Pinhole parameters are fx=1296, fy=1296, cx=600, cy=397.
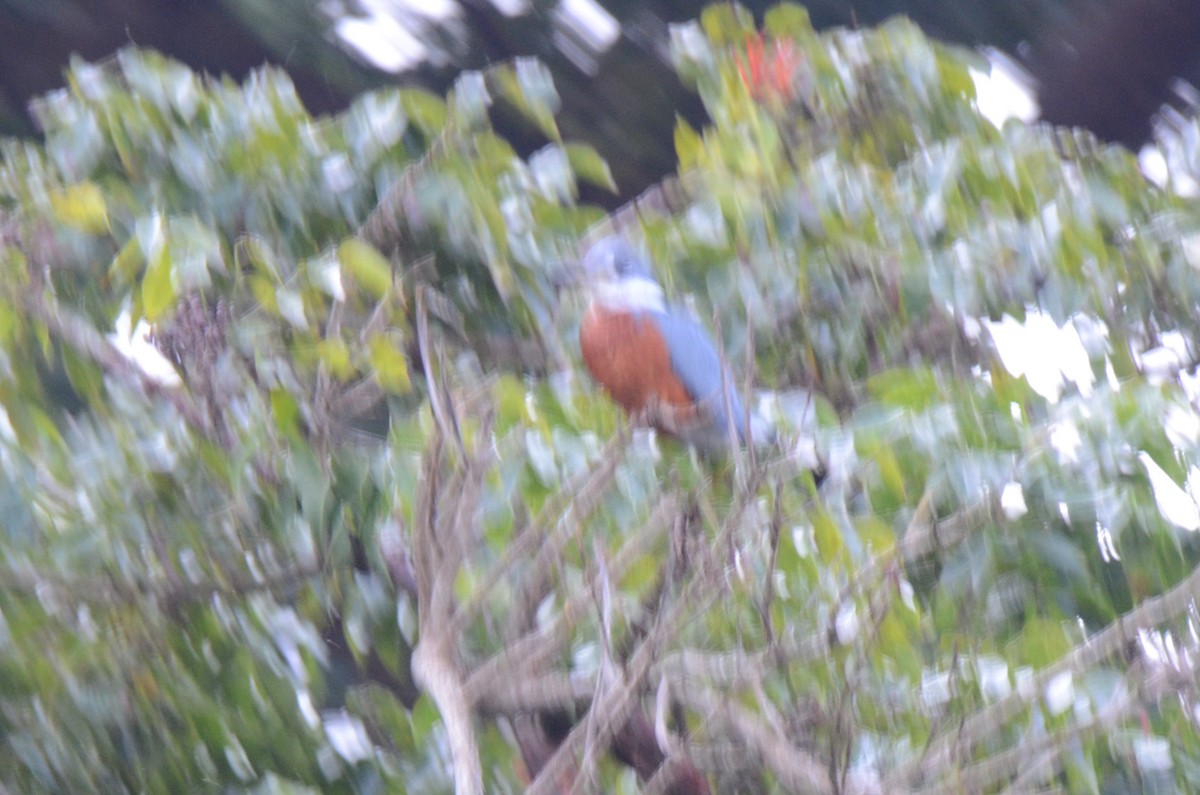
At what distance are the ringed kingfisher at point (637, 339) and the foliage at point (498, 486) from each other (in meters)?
0.06

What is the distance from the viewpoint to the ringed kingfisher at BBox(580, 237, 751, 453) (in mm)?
2357

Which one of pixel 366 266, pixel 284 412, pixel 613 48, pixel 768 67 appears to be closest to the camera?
pixel 284 412

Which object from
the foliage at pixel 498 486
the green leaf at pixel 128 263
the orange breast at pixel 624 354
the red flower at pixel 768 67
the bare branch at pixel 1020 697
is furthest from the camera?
the red flower at pixel 768 67

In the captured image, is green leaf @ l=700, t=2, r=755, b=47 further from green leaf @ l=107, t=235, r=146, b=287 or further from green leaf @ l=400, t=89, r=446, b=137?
green leaf @ l=107, t=235, r=146, b=287

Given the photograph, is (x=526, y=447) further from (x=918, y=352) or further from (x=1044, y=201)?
(x=1044, y=201)

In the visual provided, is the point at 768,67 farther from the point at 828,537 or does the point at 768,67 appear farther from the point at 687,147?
the point at 828,537

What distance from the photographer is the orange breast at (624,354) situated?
7.91 feet

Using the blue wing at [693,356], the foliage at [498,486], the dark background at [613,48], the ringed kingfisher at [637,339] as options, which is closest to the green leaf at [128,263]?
the foliage at [498,486]

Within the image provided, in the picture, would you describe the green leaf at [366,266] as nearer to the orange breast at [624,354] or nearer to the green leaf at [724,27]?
the orange breast at [624,354]

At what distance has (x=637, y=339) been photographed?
2441 millimetres

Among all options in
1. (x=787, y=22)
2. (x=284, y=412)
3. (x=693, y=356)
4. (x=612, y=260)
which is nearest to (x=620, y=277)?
(x=612, y=260)

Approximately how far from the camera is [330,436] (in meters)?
1.93

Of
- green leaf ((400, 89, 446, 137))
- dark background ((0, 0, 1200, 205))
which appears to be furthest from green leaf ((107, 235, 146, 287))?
dark background ((0, 0, 1200, 205))

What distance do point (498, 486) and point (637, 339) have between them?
705 millimetres
